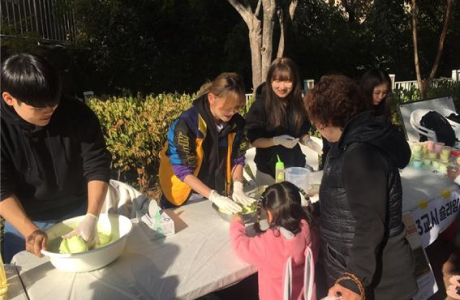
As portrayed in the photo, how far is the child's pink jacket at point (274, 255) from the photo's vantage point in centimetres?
174

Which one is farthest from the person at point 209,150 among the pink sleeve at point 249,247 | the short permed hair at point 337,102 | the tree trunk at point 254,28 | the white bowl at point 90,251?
the tree trunk at point 254,28

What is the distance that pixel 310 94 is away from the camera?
5.70 ft

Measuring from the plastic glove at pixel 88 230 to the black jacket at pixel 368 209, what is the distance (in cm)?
106

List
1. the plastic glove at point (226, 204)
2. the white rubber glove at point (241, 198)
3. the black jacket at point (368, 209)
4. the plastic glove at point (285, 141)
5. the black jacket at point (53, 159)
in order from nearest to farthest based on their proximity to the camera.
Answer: the black jacket at point (368, 209), the black jacket at point (53, 159), the plastic glove at point (226, 204), the white rubber glove at point (241, 198), the plastic glove at point (285, 141)

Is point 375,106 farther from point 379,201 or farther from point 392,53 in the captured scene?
point 392,53

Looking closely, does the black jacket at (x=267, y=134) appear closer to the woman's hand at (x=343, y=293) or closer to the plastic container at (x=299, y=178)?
the plastic container at (x=299, y=178)

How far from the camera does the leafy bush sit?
419 centimetres

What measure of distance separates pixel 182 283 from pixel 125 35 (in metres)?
8.48

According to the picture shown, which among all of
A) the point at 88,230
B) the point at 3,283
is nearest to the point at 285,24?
the point at 88,230

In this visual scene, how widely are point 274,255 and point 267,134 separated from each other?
55.5 inches

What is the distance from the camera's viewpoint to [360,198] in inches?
58.6

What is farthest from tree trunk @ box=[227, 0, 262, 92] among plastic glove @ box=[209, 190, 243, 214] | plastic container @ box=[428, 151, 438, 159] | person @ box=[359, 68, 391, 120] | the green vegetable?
the green vegetable

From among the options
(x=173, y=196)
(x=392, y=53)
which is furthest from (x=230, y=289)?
(x=392, y=53)

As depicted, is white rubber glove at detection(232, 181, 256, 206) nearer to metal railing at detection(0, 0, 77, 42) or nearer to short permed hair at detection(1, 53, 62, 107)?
short permed hair at detection(1, 53, 62, 107)
